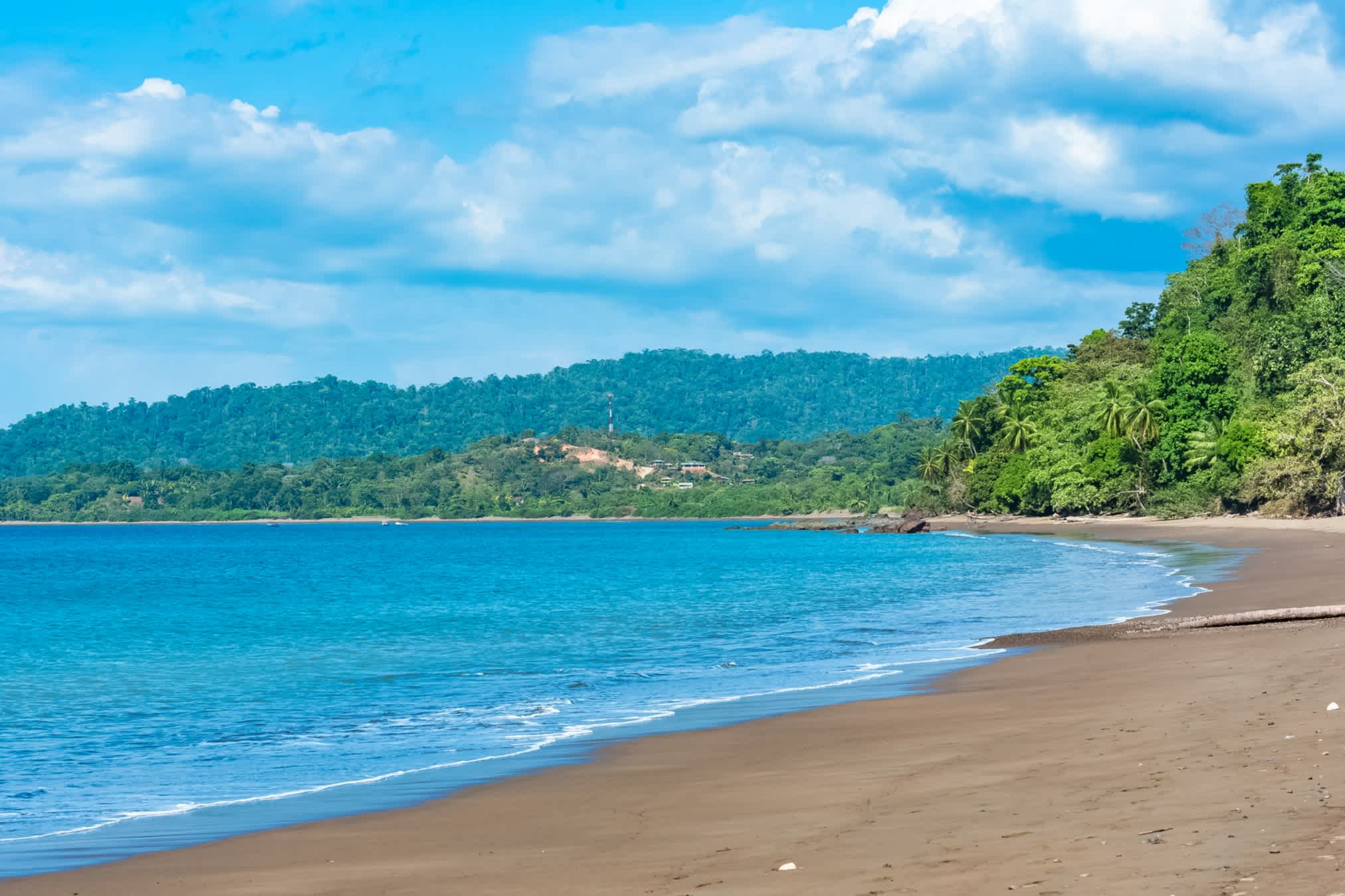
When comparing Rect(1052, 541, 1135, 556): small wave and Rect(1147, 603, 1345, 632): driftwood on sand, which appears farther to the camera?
Rect(1052, 541, 1135, 556): small wave

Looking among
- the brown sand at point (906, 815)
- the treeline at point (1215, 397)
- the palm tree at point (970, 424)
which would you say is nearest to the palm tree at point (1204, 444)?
the treeline at point (1215, 397)

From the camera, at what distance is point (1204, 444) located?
7894 centimetres

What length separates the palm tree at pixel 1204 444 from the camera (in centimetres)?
7894

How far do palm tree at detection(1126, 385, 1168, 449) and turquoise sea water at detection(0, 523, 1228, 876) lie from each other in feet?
67.5

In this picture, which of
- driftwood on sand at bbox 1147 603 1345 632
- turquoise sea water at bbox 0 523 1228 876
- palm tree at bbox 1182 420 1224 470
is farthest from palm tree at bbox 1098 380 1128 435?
driftwood on sand at bbox 1147 603 1345 632

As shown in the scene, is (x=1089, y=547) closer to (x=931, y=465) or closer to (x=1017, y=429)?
(x=1017, y=429)

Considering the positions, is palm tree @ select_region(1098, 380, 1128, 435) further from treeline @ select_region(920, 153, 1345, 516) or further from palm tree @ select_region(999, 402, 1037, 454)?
palm tree @ select_region(999, 402, 1037, 454)

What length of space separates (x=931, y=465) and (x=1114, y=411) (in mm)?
43712

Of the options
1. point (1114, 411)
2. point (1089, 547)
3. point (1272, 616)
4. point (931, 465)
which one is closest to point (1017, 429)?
point (931, 465)

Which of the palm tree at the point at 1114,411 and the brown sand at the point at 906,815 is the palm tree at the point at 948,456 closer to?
the palm tree at the point at 1114,411

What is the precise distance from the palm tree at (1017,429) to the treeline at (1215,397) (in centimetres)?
19

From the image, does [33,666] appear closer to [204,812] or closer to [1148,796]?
[204,812]

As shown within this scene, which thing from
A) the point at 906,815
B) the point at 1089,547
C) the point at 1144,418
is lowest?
the point at 1089,547

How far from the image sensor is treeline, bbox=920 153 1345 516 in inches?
2726
